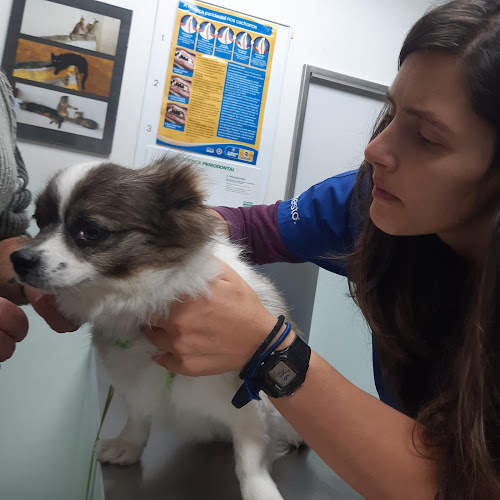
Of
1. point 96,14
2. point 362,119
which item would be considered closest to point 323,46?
point 362,119

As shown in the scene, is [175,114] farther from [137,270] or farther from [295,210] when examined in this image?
[137,270]

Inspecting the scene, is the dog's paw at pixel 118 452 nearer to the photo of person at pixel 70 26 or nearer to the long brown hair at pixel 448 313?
the long brown hair at pixel 448 313

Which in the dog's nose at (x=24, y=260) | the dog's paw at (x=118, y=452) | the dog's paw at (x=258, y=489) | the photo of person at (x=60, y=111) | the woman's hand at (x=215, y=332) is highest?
Answer: the photo of person at (x=60, y=111)

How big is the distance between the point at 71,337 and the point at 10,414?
404 mm

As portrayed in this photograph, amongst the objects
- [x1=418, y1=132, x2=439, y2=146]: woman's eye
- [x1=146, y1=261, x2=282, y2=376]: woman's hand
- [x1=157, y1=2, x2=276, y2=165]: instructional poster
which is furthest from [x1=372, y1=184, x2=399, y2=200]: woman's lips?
[x1=157, y1=2, x2=276, y2=165]: instructional poster

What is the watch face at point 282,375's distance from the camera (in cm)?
73

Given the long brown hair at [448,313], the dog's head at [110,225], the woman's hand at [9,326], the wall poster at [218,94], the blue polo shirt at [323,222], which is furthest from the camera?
the wall poster at [218,94]

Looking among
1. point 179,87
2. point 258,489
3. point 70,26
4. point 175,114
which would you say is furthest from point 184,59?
point 258,489

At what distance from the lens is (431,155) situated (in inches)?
27.7

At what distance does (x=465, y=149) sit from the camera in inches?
26.8

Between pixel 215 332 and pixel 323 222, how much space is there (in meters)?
0.57

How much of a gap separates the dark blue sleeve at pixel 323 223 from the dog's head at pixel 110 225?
1.31ft

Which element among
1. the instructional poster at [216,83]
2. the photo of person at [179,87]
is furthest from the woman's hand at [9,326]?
the photo of person at [179,87]

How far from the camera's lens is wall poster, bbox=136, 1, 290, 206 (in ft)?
6.48
